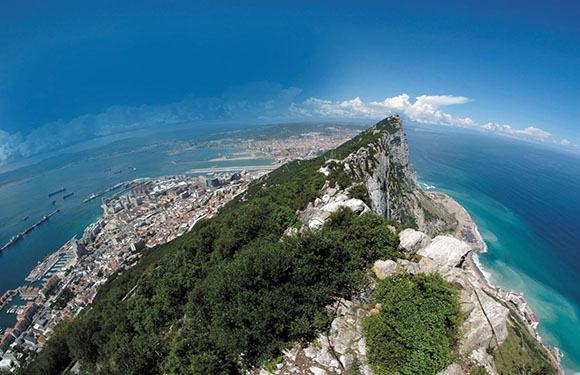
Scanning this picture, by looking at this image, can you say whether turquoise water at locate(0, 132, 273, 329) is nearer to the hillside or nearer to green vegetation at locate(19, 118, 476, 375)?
green vegetation at locate(19, 118, 476, 375)

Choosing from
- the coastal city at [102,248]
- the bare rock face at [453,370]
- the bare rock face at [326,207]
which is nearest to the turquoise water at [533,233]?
the bare rock face at [326,207]

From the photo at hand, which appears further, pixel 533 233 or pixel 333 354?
pixel 533 233

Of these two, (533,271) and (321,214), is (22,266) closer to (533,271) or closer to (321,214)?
(321,214)

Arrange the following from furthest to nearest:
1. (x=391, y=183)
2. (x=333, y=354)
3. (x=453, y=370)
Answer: (x=391, y=183)
(x=333, y=354)
(x=453, y=370)

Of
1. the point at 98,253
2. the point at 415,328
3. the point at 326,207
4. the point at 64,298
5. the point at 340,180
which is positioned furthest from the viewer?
the point at 98,253

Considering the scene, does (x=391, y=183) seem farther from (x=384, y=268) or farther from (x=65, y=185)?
(x=65, y=185)

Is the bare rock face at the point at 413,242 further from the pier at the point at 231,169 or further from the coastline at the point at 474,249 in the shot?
the pier at the point at 231,169

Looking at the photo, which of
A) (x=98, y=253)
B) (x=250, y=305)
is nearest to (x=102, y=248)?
(x=98, y=253)

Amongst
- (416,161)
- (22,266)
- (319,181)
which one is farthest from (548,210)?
(22,266)
